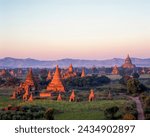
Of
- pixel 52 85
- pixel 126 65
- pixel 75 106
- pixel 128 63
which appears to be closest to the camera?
pixel 75 106

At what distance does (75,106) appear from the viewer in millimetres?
5430

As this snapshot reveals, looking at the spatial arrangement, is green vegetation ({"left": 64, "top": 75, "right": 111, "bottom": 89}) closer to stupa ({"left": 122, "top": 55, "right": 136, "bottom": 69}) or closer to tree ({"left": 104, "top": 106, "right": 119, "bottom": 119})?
stupa ({"left": 122, "top": 55, "right": 136, "bottom": 69})

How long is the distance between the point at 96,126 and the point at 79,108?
163 cm

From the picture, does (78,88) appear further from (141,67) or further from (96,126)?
(96,126)

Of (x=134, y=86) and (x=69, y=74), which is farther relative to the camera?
(x=69, y=74)

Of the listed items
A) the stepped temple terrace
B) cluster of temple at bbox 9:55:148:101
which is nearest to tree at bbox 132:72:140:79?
the stepped temple terrace

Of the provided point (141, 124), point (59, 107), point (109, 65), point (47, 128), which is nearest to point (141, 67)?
point (109, 65)

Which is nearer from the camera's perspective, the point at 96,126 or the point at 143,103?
the point at 96,126

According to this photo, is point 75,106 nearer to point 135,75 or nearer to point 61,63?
point 61,63

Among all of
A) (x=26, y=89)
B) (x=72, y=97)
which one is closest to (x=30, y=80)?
(x=26, y=89)

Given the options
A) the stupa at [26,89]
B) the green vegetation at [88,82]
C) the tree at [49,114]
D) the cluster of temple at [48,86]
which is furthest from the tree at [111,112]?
the stupa at [26,89]

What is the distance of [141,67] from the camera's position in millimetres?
5582

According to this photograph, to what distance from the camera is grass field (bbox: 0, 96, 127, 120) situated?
486cm

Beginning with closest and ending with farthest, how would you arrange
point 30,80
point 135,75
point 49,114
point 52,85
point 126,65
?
point 49,114 → point 126,65 → point 135,75 → point 30,80 → point 52,85
